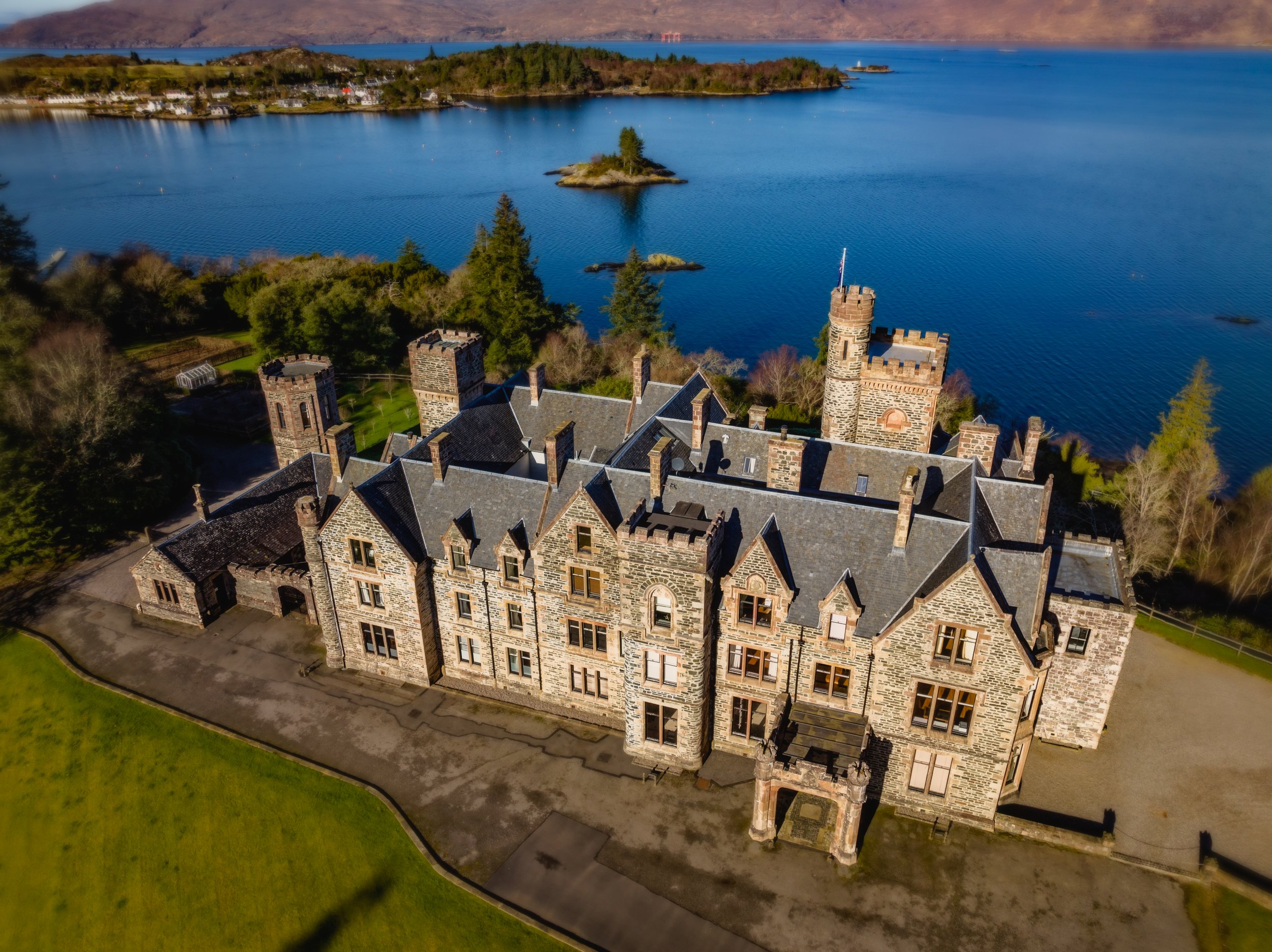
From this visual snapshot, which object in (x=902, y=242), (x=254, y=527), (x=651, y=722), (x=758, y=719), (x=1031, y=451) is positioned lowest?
(x=902, y=242)

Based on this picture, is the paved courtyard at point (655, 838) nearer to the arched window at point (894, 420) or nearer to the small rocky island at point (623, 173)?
the arched window at point (894, 420)

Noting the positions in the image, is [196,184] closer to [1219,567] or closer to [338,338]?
[338,338]

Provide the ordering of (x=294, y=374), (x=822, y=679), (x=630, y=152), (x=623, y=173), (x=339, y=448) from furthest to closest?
(x=623, y=173)
(x=630, y=152)
(x=294, y=374)
(x=339, y=448)
(x=822, y=679)

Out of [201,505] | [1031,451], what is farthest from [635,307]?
[1031,451]

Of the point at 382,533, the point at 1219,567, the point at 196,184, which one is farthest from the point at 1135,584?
the point at 196,184

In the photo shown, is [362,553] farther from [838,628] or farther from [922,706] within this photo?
[922,706]

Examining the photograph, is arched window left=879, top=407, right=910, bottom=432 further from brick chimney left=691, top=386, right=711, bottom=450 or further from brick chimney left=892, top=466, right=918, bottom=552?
brick chimney left=892, top=466, right=918, bottom=552

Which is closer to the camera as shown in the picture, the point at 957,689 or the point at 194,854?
the point at 957,689
